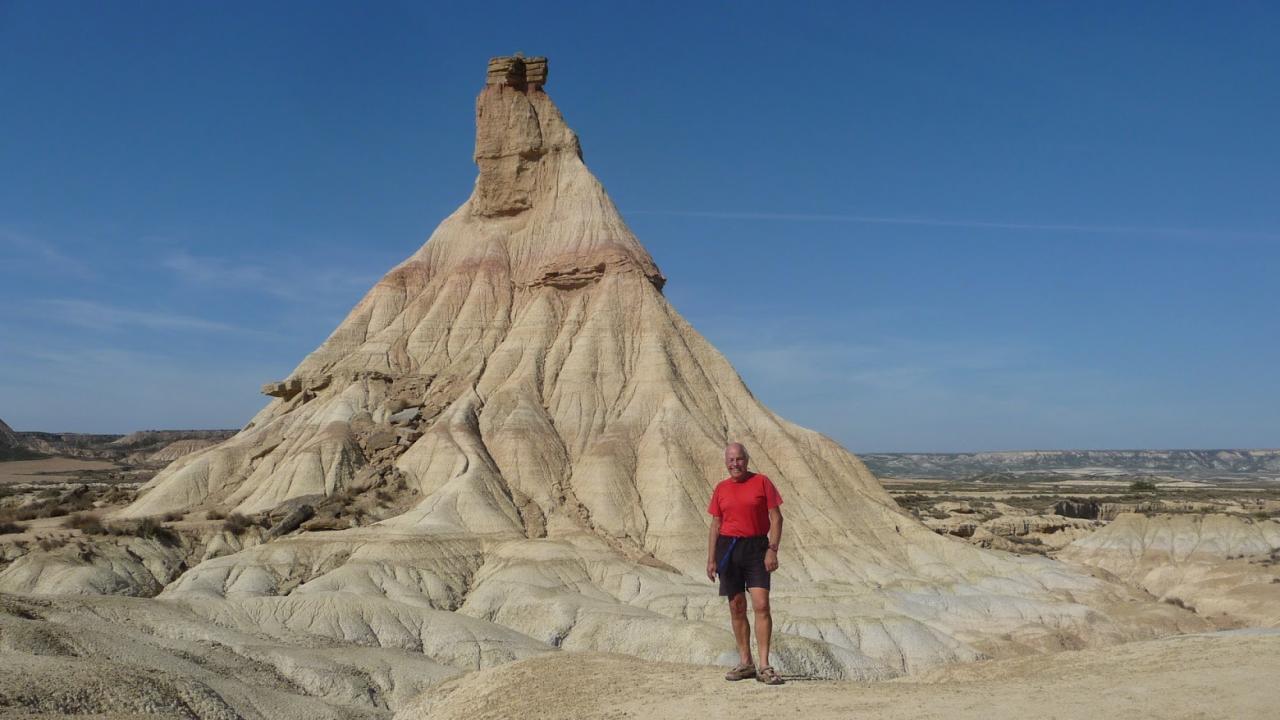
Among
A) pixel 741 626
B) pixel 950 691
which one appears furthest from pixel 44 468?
pixel 950 691

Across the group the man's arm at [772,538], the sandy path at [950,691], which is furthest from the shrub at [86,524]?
the man's arm at [772,538]

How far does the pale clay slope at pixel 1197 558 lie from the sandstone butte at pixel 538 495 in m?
6.12

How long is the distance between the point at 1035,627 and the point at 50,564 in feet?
147

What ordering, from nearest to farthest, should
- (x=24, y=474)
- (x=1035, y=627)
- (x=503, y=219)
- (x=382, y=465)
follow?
(x=1035, y=627)
(x=382, y=465)
(x=503, y=219)
(x=24, y=474)

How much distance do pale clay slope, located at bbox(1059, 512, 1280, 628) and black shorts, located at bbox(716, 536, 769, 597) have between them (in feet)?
173

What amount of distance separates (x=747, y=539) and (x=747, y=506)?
442mm

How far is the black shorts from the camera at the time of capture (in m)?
13.2

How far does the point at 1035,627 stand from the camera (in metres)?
46.9

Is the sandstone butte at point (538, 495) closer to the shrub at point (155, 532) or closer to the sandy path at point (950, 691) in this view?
the shrub at point (155, 532)

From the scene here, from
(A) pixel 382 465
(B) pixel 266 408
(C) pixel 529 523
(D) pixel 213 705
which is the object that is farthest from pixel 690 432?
(D) pixel 213 705

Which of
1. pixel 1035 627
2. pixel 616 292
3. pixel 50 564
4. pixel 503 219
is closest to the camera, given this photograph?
pixel 50 564

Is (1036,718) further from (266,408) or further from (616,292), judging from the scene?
(266,408)

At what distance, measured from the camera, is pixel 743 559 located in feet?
43.4

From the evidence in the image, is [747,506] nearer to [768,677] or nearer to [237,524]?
[768,677]
